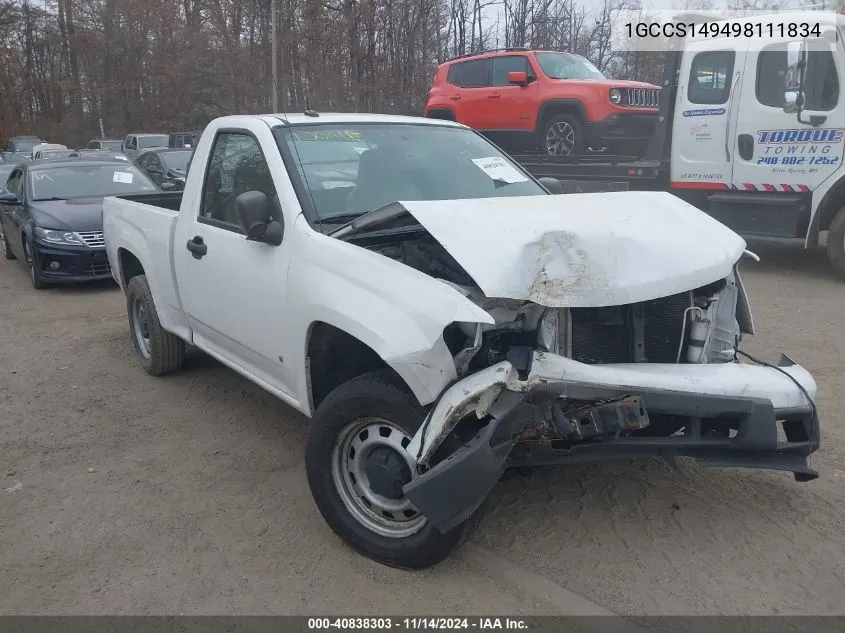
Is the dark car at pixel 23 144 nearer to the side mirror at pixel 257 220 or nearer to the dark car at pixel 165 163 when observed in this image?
the dark car at pixel 165 163

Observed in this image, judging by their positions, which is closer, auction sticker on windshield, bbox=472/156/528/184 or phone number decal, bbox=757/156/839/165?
auction sticker on windshield, bbox=472/156/528/184

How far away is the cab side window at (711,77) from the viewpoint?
356 inches

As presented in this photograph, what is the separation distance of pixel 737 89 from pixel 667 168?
1269mm

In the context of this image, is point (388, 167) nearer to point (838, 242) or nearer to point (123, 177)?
point (838, 242)

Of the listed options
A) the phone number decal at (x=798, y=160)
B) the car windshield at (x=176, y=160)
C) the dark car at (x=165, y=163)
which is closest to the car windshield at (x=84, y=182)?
the dark car at (x=165, y=163)

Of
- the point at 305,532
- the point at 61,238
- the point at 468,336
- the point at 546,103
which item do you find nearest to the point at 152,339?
the point at 305,532

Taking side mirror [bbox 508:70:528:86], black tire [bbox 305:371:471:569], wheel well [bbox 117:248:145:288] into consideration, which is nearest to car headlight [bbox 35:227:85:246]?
wheel well [bbox 117:248:145:288]

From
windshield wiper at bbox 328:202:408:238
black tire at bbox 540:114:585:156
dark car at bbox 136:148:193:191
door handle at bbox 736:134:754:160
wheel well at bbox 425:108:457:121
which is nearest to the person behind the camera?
windshield wiper at bbox 328:202:408:238

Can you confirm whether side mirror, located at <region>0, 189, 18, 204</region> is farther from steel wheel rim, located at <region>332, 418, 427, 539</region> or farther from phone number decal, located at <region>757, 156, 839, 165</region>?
phone number decal, located at <region>757, 156, 839, 165</region>

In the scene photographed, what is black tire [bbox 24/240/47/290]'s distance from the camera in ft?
30.9

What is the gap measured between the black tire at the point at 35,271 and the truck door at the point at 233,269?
18.0ft

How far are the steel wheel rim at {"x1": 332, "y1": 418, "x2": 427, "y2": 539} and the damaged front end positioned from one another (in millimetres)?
290
